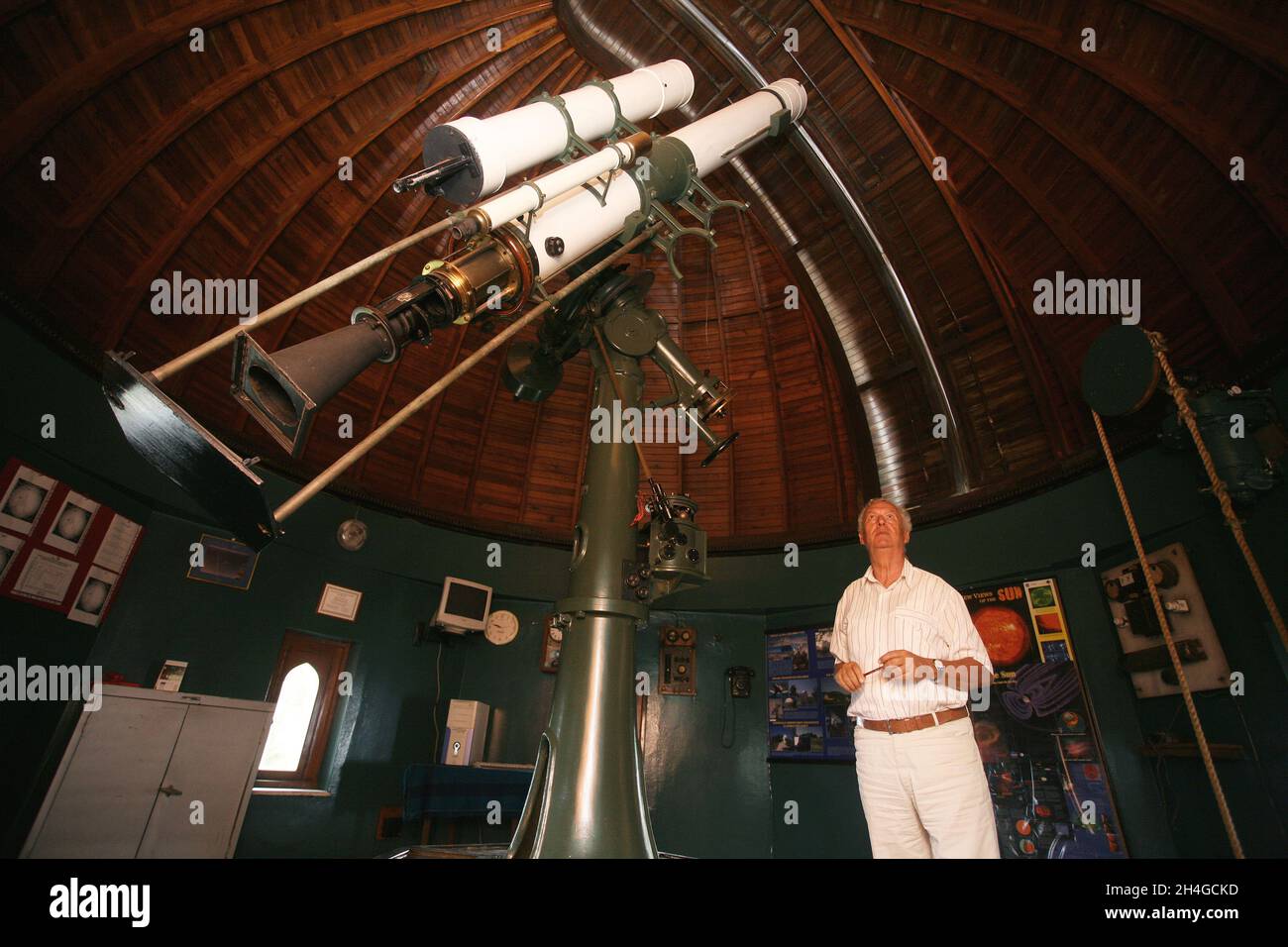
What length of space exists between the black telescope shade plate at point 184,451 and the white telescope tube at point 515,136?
4.59ft

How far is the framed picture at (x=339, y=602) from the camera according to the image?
19.0 ft

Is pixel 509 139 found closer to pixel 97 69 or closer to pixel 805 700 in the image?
pixel 97 69

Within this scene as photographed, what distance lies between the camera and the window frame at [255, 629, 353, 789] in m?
5.32

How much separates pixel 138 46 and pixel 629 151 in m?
4.05

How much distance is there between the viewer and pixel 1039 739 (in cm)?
454

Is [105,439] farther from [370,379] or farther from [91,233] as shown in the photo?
[370,379]

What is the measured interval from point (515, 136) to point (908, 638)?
2.66m

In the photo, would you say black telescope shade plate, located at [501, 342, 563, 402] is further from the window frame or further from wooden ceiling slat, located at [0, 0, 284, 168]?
the window frame

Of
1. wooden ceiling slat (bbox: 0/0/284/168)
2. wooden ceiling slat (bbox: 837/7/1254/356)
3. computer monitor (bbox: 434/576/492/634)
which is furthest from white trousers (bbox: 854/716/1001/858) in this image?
wooden ceiling slat (bbox: 0/0/284/168)

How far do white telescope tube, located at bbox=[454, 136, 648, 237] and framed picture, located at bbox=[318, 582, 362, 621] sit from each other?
4.79 metres

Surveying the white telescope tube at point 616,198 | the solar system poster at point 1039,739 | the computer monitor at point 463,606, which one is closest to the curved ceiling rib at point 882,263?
the white telescope tube at point 616,198

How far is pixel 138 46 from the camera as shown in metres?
4.25

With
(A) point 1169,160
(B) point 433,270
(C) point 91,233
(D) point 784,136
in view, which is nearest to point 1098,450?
(A) point 1169,160

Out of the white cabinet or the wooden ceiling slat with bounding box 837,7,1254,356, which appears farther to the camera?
the wooden ceiling slat with bounding box 837,7,1254,356
